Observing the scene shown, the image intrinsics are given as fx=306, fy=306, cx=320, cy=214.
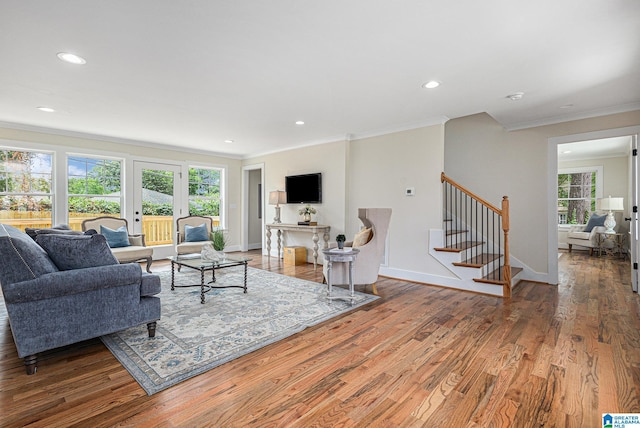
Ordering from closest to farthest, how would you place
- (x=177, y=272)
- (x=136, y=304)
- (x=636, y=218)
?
(x=136, y=304) → (x=636, y=218) → (x=177, y=272)

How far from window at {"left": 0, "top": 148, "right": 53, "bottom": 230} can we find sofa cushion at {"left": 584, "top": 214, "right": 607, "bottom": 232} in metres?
11.1

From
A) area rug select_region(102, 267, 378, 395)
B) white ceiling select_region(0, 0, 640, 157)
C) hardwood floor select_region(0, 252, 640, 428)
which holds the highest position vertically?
white ceiling select_region(0, 0, 640, 157)

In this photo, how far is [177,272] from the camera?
5.06 metres

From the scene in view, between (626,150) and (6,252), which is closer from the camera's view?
(6,252)

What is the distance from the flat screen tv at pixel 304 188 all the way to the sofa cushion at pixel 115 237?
2950mm

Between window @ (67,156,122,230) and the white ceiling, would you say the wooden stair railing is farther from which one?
window @ (67,156,122,230)

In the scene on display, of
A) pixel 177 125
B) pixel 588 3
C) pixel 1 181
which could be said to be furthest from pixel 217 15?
pixel 1 181

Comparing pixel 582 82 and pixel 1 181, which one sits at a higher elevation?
pixel 582 82

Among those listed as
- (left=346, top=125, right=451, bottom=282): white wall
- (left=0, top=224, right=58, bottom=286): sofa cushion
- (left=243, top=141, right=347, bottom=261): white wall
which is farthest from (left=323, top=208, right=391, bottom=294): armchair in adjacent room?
(left=0, top=224, right=58, bottom=286): sofa cushion

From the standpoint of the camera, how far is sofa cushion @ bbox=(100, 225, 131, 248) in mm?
4867

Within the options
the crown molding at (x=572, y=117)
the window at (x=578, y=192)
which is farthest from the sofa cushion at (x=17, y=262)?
the window at (x=578, y=192)

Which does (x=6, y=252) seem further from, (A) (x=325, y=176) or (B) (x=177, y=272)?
(A) (x=325, y=176)

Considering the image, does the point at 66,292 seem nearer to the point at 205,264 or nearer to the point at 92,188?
the point at 205,264

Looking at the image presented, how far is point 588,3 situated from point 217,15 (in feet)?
7.75
